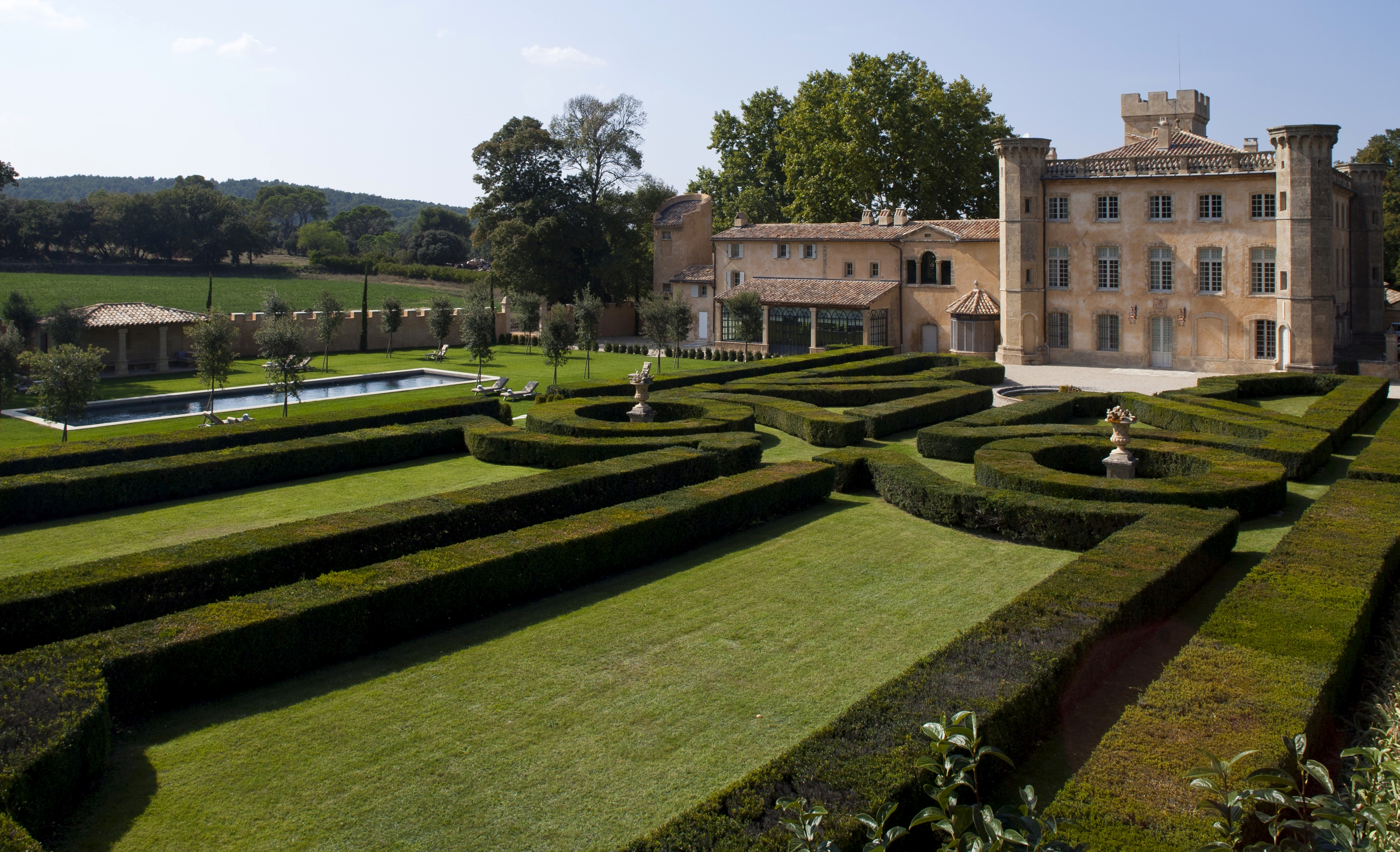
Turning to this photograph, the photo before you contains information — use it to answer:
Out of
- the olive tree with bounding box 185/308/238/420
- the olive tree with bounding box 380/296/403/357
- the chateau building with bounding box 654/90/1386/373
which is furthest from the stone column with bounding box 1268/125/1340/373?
the olive tree with bounding box 380/296/403/357

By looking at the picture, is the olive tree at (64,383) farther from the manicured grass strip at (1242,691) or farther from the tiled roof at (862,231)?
the tiled roof at (862,231)

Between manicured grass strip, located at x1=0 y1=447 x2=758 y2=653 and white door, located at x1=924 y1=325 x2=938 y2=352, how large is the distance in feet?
103

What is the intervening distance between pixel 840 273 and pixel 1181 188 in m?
16.1

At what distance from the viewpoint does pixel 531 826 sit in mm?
8195

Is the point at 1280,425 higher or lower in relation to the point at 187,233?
lower

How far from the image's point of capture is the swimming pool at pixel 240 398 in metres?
30.6

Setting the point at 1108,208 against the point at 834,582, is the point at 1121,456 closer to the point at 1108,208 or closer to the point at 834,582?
the point at 834,582

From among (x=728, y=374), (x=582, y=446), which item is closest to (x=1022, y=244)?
(x=728, y=374)

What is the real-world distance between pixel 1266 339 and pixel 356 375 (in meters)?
36.4

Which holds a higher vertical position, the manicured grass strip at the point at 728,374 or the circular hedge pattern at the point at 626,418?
the manicured grass strip at the point at 728,374

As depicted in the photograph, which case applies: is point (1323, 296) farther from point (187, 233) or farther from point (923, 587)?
point (187, 233)

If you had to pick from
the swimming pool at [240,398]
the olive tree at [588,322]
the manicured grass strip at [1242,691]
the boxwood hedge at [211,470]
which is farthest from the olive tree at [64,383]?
the manicured grass strip at [1242,691]

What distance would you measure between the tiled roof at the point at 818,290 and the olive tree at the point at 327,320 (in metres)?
19.3

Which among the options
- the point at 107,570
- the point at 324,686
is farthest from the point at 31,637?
the point at 324,686
